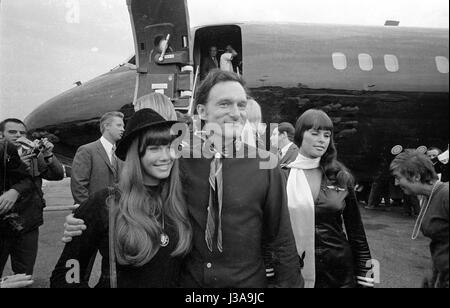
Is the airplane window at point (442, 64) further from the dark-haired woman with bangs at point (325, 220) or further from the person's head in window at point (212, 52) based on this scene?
the person's head in window at point (212, 52)

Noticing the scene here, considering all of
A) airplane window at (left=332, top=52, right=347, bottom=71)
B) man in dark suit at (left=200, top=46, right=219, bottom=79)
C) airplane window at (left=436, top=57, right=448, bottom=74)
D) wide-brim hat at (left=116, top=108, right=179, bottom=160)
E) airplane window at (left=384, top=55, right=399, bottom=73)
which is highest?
man in dark suit at (left=200, top=46, right=219, bottom=79)

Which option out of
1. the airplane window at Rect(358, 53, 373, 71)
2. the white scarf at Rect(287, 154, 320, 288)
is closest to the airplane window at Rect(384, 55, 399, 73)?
the airplane window at Rect(358, 53, 373, 71)

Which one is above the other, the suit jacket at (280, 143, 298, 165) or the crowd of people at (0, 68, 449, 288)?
the suit jacket at (280, 143, 298, 165)

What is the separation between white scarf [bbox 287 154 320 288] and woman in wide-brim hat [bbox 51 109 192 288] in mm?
657

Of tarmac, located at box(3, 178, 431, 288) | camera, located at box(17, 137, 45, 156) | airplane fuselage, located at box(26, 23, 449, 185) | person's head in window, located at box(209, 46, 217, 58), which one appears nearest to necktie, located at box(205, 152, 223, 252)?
tarmac, located at box(3, 178, 431, 288)

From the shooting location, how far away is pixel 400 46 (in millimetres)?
3270

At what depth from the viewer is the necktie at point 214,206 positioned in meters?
1.75

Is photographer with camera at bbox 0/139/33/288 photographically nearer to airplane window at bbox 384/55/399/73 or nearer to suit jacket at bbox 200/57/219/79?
suit jacket at bbox 200/57/219/79

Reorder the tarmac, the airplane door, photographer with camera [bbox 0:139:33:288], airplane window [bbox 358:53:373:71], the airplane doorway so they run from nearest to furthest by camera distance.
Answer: the tarmac, photographer with camera [bbox 0:139:33:288], the airplane door, airplane window [bbox 358:53:373:71], the airplane doorway

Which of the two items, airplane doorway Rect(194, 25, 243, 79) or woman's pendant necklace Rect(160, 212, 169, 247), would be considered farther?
airplane doorway Rect(194, 25, 243, 79)

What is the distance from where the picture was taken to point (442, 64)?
7.47 feet

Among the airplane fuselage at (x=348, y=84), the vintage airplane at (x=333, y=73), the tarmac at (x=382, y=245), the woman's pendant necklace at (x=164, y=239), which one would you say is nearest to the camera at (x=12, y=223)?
the tarmac at (x=382, y=245)

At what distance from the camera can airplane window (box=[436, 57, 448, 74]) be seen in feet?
6.99

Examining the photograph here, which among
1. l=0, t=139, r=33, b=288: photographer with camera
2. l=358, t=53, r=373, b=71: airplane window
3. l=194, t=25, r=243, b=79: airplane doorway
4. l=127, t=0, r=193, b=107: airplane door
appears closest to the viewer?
l=0, t=139, r=33, b=288: photographer with camera
